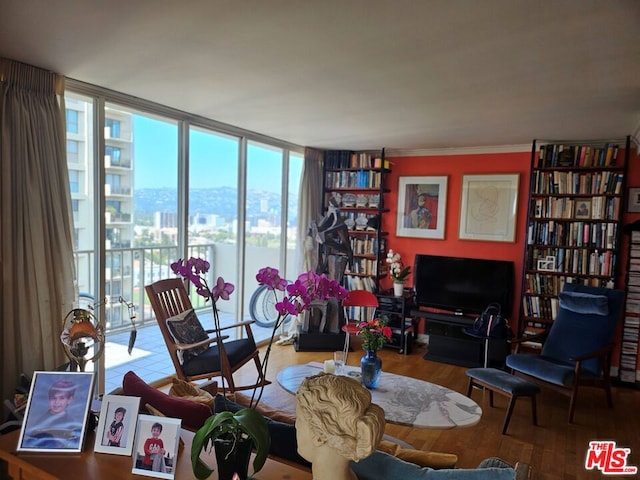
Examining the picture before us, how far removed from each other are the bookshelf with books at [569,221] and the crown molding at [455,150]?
0.22 meters

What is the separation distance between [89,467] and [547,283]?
176 inches

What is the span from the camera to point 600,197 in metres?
4.22

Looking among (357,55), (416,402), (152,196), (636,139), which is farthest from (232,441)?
(636,139)

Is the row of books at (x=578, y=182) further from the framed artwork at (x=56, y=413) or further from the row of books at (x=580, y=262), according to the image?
the framed artwork at (x=56, y=413)

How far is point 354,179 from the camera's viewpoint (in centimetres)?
552

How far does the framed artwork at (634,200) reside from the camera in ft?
13.6

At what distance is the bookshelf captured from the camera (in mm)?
4062

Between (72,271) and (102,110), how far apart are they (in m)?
1.20

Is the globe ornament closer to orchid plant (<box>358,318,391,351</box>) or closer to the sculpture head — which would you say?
the sculpture head

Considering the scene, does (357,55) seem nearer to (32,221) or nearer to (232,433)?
(232,433)

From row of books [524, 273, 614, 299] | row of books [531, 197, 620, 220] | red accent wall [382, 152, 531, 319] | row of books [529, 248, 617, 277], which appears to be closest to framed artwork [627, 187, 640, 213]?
row of books [531, 197, 620, 220]

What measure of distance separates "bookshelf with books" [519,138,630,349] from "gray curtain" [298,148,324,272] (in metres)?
2.45

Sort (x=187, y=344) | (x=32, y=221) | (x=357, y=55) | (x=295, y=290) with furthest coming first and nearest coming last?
(x=187, y=344) → (x=32, y=221) → (x=357, y=55) → (x=295, y=290)

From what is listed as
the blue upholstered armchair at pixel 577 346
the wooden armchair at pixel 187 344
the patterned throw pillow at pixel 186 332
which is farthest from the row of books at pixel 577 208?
the patterned throw pillow at pixel 186 332
